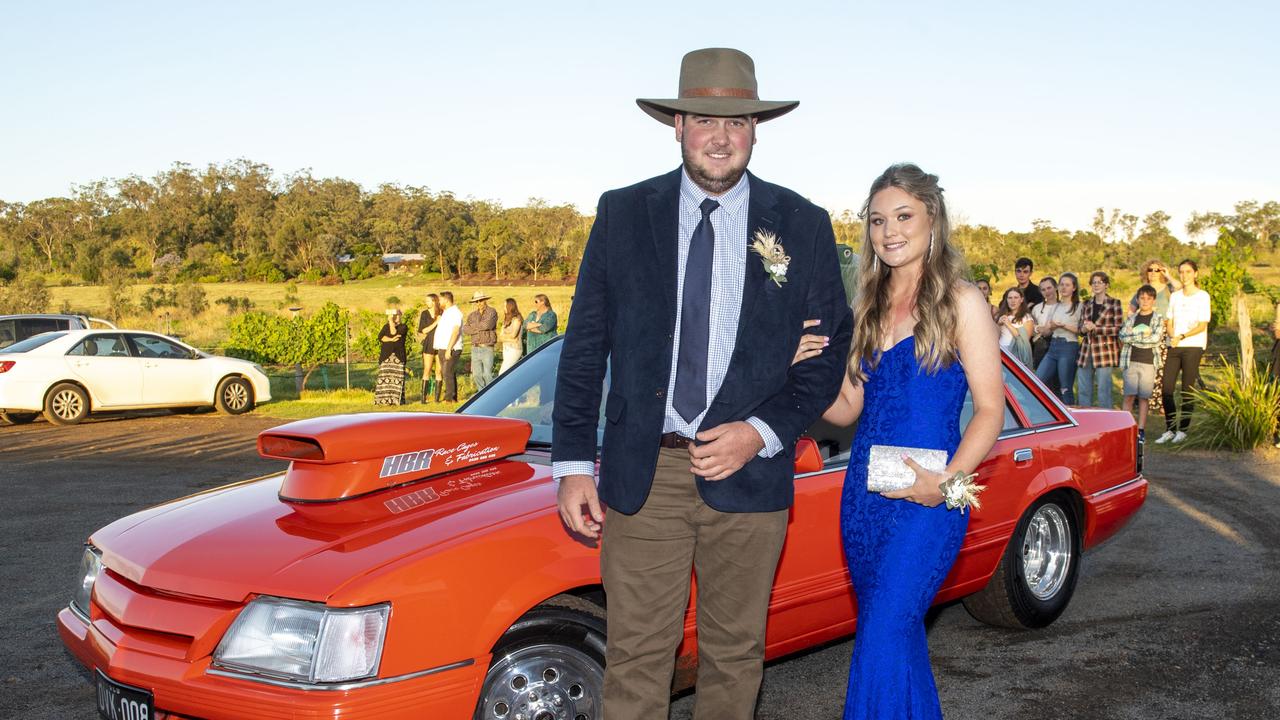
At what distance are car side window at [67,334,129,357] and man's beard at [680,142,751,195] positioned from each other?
14.6m

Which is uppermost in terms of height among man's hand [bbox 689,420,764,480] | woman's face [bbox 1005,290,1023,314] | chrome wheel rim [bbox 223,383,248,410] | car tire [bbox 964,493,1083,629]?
woman's face [bbox 1005,290,1023,314]

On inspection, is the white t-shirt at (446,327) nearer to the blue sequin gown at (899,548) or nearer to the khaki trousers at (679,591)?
the blue sequin gown at (899,548)

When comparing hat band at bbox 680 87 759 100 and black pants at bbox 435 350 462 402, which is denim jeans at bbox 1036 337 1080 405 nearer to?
black pants at bbox 435 350 462 402

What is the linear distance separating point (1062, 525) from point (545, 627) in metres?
3.17

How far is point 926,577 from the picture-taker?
115 inches

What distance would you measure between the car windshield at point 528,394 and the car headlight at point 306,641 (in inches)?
56.7

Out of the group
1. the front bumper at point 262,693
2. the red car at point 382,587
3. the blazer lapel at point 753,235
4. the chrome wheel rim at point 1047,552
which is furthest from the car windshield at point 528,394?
the chrome wheel rim at point 1047,552

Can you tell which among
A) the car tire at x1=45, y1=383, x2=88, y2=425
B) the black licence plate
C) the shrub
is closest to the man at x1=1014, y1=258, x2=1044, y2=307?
the shrub

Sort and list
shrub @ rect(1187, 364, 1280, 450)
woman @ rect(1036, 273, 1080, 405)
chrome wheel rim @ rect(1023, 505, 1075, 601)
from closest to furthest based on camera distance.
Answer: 1. chrome wheel rim @ rect(1023, 505, 1075, 601)
2. shrub @ rect(1187, 364, 1280, 450)
3. woman @ rect(1036, 273, 1080, 405)

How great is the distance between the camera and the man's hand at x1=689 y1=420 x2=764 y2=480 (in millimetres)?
2582

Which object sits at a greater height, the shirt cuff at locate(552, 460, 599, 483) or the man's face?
the man's face

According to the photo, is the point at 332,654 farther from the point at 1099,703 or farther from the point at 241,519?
the point at 1099,703

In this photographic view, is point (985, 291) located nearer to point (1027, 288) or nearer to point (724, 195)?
point (1027, 288)

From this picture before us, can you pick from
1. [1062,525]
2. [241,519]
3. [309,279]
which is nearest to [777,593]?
[241,519]
